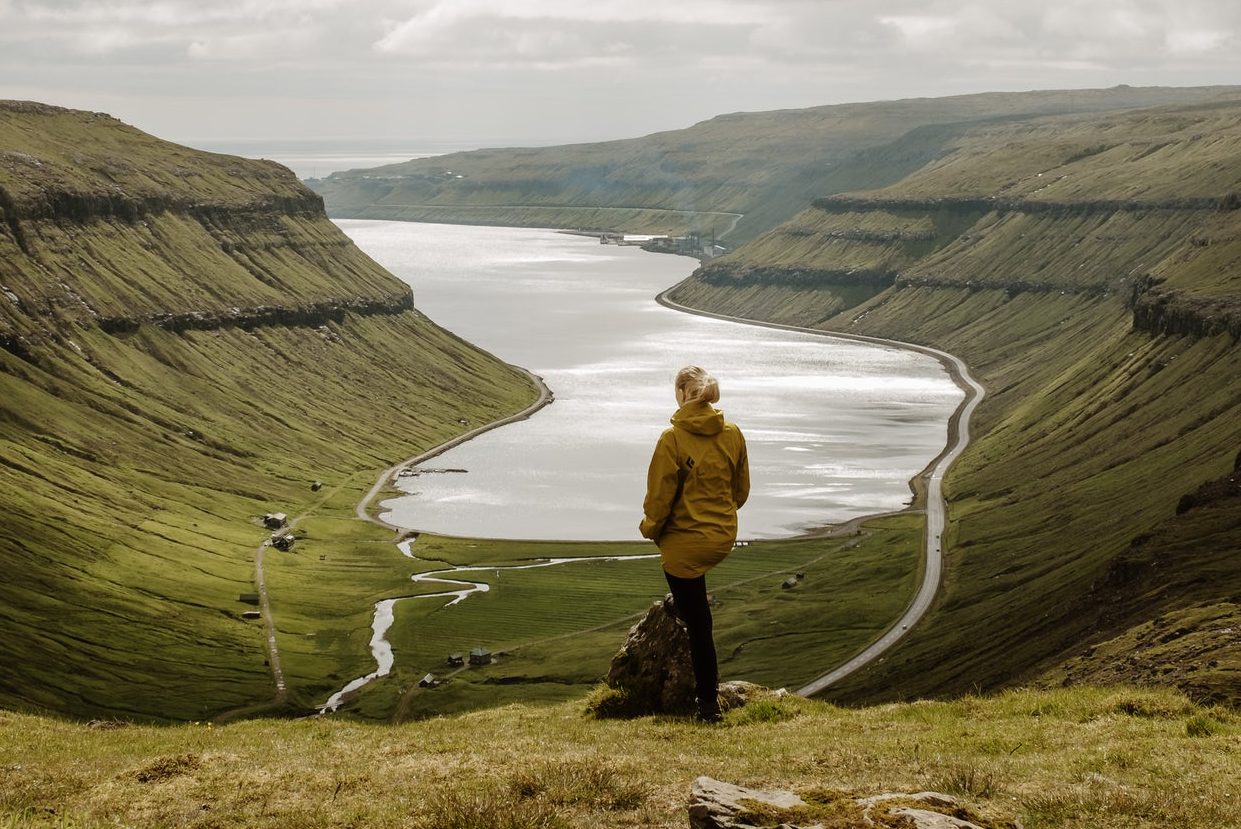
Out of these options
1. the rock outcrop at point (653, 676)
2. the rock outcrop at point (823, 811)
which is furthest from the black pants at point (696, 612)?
the rock outcrop at point (823, 811)

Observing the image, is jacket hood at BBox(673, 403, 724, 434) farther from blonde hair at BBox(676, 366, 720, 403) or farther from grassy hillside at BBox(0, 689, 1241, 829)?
grassy hillside at BBox(0, 689, 1241, 829)

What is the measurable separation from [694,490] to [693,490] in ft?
0.08

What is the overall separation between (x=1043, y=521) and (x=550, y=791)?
15043cm

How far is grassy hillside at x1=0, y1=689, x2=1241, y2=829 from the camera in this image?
22000mm

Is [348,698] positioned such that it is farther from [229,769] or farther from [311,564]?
[229,769]

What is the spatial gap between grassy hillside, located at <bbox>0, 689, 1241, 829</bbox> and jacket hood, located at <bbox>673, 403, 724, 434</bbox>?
5.62m

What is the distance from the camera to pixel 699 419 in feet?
89.8

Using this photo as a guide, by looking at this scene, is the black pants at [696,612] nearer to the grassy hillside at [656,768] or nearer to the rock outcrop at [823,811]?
the grassy hillside at [656,768]

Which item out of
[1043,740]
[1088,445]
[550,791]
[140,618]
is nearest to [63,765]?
[550,791]

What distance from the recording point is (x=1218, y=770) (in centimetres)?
2359

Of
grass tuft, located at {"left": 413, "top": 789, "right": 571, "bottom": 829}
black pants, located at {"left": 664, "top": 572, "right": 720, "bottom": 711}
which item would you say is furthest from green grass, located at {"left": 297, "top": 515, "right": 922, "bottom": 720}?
grass tuft, located at {"left": 413, "top": 789, "right": 571, "bottom": 829}

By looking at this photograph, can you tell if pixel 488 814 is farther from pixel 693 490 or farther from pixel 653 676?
pixel 653 676

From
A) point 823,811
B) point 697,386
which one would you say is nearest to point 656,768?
point 823,811

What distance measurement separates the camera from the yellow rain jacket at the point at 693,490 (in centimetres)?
2731
